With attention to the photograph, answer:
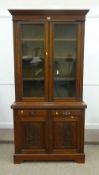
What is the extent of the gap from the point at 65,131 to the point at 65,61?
0.94 metres

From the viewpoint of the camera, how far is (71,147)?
132 inches

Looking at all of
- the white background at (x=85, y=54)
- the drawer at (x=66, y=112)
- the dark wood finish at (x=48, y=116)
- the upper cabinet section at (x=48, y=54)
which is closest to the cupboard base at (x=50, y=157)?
the dark wood finish at (x=48, y=116)

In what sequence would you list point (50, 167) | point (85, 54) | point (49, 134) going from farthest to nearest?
point (85, 54) → point (49, 134) → point (50, 167)

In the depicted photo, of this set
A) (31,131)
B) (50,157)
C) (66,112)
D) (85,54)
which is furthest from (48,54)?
(50,157)

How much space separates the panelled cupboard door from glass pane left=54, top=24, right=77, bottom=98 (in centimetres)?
39

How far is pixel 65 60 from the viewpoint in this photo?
337 cm

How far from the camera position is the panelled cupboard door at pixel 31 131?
10.7 feet

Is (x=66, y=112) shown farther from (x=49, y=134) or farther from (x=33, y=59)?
(x=33, y=59)

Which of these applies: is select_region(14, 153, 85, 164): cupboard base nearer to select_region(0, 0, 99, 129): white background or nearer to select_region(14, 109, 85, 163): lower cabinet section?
select_region(14, 109, 85, 163): lower cabinet section

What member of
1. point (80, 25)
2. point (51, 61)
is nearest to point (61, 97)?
point (51, 61)

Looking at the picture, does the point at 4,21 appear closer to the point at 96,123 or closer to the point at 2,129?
the point at 2,129

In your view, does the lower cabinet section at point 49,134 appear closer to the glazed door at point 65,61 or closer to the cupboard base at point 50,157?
the cupboard base at point 50,157

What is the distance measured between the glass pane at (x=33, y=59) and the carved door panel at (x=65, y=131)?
40 cm

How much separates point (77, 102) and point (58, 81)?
15.0 inches
